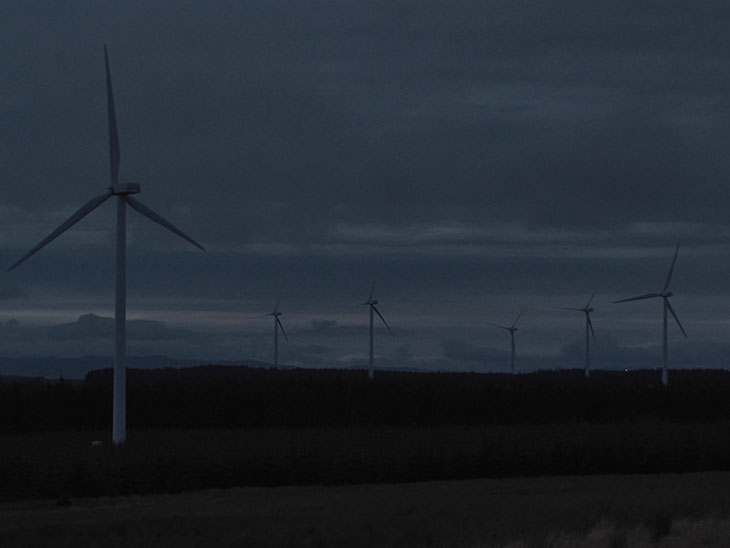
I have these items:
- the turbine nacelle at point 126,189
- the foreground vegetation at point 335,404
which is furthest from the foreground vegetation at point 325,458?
the turbine nacelle at point 126,189

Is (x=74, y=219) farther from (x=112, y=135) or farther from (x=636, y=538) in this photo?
(x=636, y=538)

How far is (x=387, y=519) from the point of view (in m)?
29.6

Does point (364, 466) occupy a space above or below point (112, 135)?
below

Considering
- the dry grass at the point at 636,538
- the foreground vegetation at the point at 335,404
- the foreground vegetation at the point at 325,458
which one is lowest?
the dry grass at the point at 636,538

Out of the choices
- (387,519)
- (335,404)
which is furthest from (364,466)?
(335,404)

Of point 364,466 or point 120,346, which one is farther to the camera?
point 120,346

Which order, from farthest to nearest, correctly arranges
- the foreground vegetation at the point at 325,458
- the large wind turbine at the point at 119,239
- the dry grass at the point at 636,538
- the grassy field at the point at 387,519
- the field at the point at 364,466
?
the large wind turbine at the point at 119,239 → the foreground vegetation at the point at 325,458 → the field at the point at 364,466 → the grassy field at the point at 387,519 → the dry grass at the point at 636,538

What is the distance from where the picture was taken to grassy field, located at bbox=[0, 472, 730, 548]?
1042 inches

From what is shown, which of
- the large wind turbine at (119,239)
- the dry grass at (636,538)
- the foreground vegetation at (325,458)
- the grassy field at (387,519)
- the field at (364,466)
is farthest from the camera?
the large wind turbine at (119,239)

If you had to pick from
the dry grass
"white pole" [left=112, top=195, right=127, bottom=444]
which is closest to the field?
the dry grass

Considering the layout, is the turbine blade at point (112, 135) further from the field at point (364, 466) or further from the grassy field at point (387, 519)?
the grassy field at point (387, 519)

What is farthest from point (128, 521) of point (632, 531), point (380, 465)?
point (380, 465)

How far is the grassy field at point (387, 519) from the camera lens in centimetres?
2647

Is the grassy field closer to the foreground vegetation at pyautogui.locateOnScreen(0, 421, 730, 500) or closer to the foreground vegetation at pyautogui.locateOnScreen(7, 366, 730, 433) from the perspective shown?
the foreground vegetation at pyautogui.locateOnScreen(0, 421, 730, 500)
